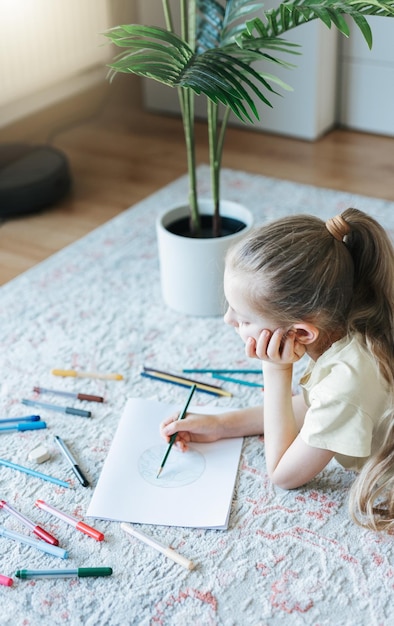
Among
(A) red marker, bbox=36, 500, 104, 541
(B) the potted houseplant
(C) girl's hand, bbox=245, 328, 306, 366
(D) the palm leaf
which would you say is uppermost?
(D) the palm leaf

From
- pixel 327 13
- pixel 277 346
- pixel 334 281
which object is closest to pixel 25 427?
pixel 277 346

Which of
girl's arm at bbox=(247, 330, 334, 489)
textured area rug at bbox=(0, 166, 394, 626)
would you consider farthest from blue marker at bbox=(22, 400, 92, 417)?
girl's arm at bbox=(247, 330, 334, 489)

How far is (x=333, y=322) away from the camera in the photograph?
1.14m

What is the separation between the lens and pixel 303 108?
2543mm

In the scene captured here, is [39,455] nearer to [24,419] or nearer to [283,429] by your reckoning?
[24,419]

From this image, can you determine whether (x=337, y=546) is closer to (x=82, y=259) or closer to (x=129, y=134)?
(x=82, y=259)

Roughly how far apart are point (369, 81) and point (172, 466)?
5.44 feet

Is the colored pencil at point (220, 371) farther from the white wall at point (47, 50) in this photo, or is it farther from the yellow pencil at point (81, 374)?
the white wall at point (47, 50)

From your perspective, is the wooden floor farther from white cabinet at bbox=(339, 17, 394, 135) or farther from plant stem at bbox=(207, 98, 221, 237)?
plant stem at bbox=(207, 98, 221, 237)

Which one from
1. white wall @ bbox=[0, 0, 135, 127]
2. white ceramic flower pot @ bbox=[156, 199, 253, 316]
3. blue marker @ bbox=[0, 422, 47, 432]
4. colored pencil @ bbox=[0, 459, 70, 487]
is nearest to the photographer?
colored pencil @ bbox=[0, 459, 70, 487]

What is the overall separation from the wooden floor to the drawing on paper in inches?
29.4

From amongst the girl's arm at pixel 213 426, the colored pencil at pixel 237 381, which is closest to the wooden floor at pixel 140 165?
the colored pencil at pixel 237 381

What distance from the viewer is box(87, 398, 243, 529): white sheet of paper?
1.21m

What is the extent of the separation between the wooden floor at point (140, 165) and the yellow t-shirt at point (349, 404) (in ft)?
3.30
